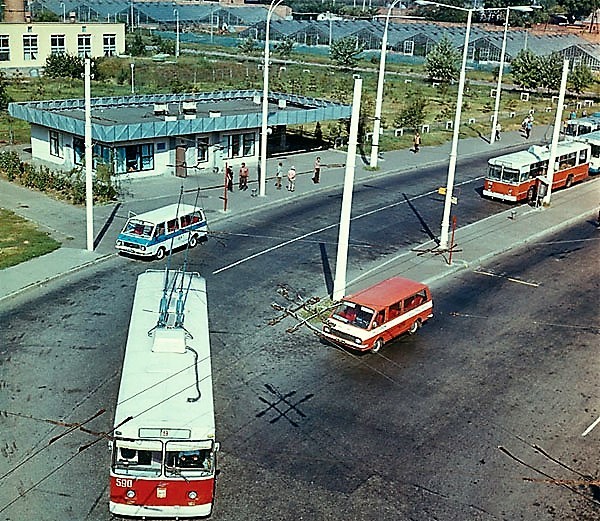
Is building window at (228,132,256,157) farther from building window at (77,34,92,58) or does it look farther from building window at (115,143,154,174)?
building window at (77,34,92,58)

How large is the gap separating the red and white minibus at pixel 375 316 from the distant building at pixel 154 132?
878 inches

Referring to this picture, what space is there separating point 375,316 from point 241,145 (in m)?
28.6

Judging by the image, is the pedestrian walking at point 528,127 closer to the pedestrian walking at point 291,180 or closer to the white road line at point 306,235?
the white road line at point 306,235

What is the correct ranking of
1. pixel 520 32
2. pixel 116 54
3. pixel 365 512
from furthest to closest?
pixel 520 32 → pixel 116 54 → pixel 365 512

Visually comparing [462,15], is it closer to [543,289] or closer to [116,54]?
[116,54]

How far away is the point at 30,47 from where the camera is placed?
97.2m

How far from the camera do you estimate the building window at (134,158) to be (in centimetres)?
4493

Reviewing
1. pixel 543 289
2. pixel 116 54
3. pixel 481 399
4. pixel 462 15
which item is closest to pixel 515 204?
pixel 543 289

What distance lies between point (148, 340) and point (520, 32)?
360 ft

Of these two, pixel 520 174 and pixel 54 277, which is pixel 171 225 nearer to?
pixel 54 277

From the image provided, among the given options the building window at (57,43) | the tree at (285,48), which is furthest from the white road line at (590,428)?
the tree at (285,48)

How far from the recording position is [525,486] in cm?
1836

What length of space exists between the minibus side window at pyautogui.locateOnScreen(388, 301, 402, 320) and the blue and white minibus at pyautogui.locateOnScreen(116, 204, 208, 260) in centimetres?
1019

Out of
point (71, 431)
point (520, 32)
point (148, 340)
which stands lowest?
point (71, 431)
